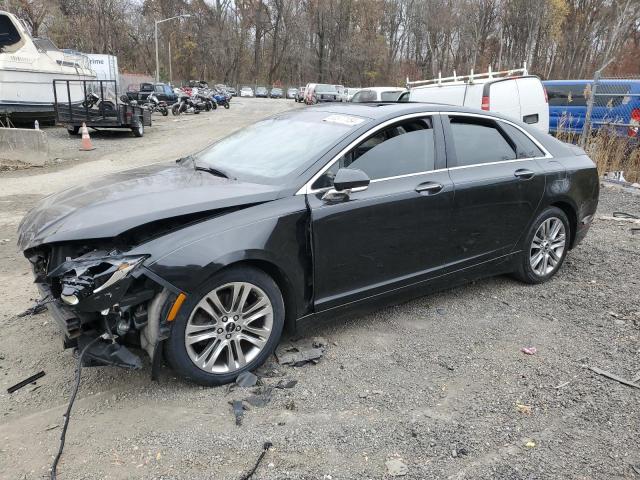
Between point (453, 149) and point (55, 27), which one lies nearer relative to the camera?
point (453, 149)

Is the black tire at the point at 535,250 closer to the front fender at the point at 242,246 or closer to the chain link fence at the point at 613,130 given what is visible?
the front fender at the point at 242,246

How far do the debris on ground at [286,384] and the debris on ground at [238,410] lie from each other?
0.98 ft

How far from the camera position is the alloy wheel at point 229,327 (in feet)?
10.2

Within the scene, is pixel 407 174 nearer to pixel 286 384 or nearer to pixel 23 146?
pixel 286 384

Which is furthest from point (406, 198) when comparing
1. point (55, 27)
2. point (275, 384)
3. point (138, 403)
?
point (55, 27)

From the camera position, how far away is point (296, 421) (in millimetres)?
2963

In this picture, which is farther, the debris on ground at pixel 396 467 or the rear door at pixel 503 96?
the rear door at pixel 503 96

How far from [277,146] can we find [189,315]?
1598mm

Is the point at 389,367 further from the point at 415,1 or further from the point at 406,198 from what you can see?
the point at 415,1

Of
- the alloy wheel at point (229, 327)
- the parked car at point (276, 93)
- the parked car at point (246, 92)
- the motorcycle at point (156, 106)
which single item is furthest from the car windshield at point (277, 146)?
the parked car at point (246, 92)

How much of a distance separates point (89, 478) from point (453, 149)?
11.0 ft

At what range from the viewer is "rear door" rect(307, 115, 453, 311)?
139 inches

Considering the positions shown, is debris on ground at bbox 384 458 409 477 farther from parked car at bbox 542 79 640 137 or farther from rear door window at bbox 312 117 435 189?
parked car at bbox 542 79 640 137

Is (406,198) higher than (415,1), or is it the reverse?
(415,1)
